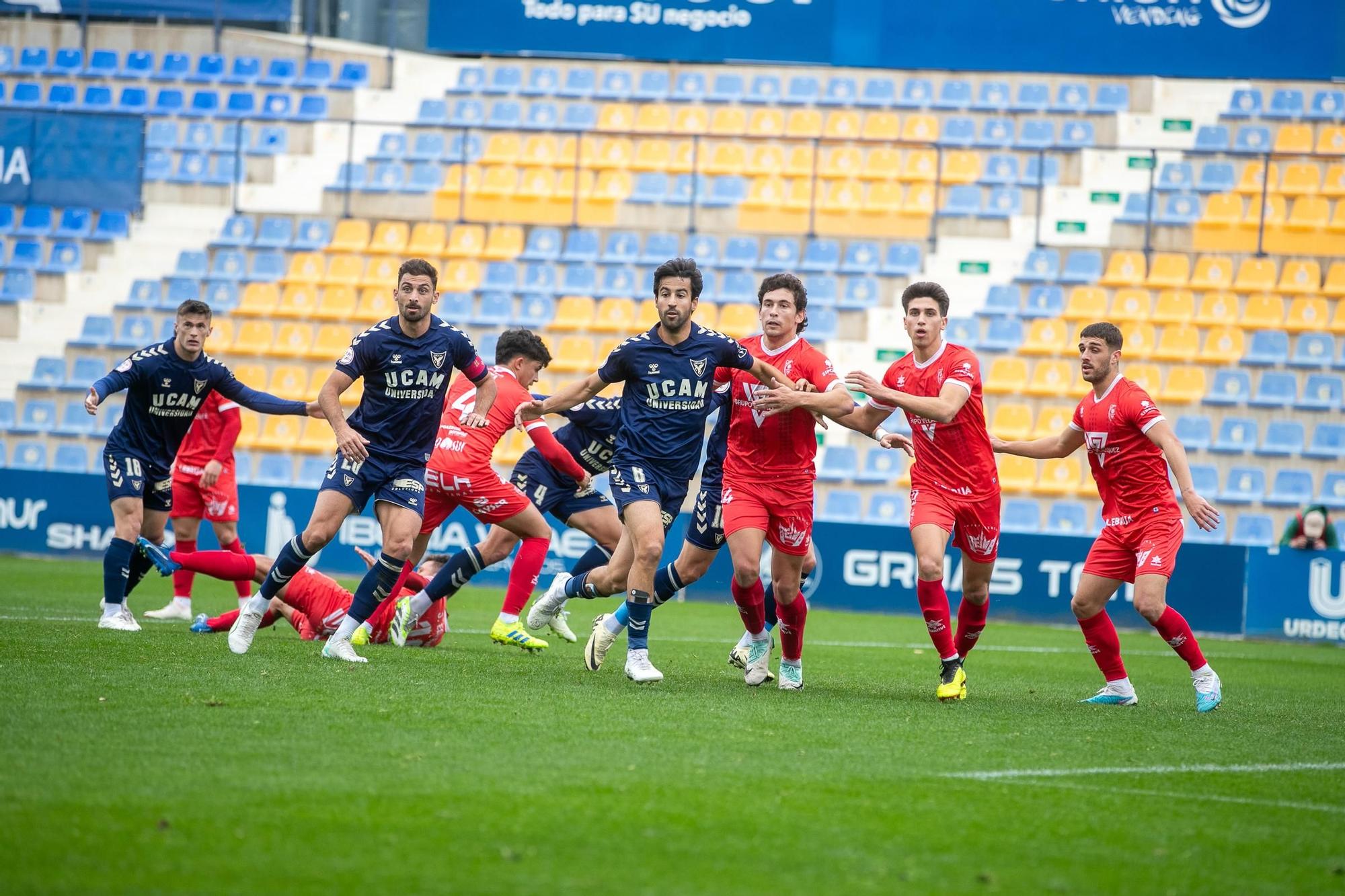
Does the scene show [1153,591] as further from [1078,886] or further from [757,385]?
[1078,886]

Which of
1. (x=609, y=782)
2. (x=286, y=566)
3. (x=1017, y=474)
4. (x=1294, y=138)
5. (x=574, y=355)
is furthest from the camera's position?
(x=1294, y=138)

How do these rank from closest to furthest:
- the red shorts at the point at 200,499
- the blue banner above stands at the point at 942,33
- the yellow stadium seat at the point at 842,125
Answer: the red shorts at the point at 200,499 < the blue banner above stands at the point at 942,33 < the yellow stadium seat at the point at 842,125

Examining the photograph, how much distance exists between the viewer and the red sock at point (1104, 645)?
369 inches

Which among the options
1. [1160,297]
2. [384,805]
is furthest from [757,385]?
[1160,297]

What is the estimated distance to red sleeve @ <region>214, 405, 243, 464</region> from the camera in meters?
12.5

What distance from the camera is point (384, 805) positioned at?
4.99 meters

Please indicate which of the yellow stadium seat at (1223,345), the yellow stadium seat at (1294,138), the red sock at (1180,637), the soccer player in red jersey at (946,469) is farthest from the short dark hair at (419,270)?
the yellow stadium seat at (1294,138)

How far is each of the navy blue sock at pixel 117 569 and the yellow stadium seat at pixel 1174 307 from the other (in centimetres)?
1437

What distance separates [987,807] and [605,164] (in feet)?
62.0

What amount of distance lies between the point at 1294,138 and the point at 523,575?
1594cm

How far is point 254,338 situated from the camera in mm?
21828

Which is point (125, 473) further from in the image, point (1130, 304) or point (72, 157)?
point (1130, 304)

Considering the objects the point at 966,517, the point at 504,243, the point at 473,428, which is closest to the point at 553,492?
the point at 473,428

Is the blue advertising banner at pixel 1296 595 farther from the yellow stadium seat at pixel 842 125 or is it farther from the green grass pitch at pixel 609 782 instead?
the yellow stadium seat at pixel 842 125
